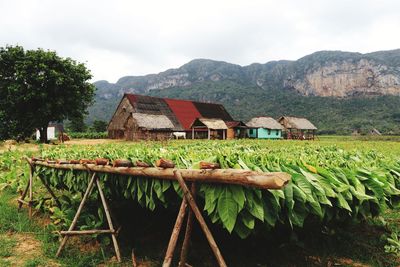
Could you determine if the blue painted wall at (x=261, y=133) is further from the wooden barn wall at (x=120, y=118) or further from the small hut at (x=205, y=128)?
the wooden barn wall at (x=120, y=118)

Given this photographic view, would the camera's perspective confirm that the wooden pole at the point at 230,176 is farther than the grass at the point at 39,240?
No

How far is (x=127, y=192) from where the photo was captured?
498 cm

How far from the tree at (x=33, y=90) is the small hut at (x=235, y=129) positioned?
2348cm

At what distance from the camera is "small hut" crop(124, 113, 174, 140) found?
116ft

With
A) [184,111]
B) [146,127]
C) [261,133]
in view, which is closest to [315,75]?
[261,133]

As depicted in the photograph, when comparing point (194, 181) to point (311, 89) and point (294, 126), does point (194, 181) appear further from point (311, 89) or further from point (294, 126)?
point (311, 89)

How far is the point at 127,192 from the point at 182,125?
38037 millimetres

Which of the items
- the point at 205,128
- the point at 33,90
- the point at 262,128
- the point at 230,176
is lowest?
the point at 262,128

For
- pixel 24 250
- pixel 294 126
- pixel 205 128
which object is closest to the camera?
pixel 24 250

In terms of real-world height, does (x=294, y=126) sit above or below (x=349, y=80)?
below

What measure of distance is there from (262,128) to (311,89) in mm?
75222

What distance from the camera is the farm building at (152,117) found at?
36.0m

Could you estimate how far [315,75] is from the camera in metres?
117

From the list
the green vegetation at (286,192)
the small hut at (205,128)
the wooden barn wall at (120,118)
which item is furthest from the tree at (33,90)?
the green vegetation at (286,192)
